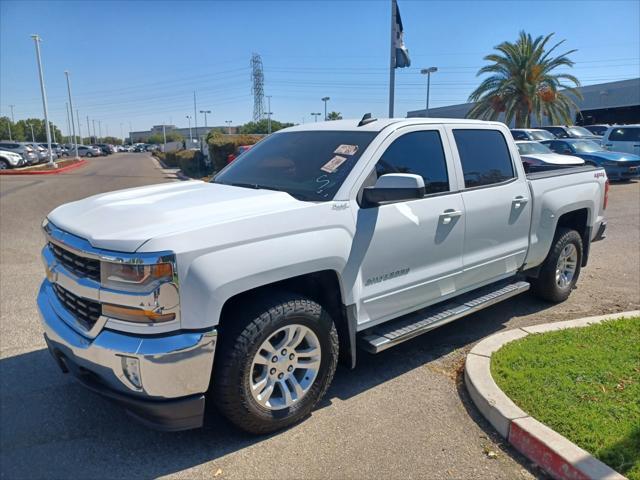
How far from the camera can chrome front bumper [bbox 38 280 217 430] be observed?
2.60 meters

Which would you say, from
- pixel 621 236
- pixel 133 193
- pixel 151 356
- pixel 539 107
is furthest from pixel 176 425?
pixel 539 107

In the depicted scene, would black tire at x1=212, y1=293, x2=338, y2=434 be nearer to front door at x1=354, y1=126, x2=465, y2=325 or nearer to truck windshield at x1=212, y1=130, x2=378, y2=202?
front door at x1=354, y1=126, x2=465, y2=325

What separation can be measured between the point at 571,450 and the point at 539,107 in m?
32.1

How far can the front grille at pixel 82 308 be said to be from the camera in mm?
2842

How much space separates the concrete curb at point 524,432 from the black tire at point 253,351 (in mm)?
1211

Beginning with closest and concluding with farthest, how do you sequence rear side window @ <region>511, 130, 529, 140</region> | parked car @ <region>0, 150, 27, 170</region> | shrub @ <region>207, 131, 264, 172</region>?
rear side window @ <region>511, 130, 529, 140</region> → shrub @ <region>207, 131, 264, 172</region> → parked car @ <region>0, 150, 27, 170</region>

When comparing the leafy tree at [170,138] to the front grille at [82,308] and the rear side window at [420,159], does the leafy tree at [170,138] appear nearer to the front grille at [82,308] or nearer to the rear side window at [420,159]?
the rear side window at [420,159]

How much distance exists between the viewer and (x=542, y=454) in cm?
287

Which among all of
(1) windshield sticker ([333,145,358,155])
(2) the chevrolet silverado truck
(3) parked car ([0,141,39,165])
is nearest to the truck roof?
(2) the chevrolet silverado truck

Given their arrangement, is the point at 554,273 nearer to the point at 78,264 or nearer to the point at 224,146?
the point at 78,264

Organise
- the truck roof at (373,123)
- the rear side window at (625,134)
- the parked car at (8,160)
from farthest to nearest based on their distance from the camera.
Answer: the parked car at (8,160) < the rear side window at (625,134) < the truck roof at (373,123)

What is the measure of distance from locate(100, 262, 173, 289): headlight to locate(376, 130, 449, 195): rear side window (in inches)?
69.3

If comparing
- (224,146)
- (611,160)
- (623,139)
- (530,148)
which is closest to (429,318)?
(530,148)

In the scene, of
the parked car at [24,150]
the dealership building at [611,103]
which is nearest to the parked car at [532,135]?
the dealership building at [611,103]
